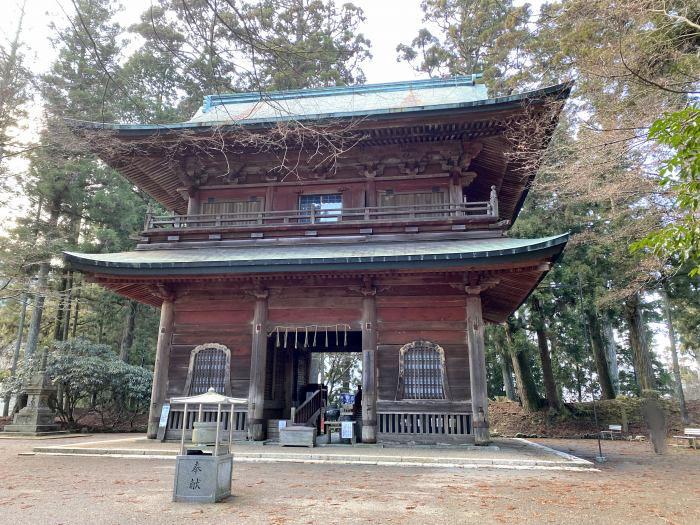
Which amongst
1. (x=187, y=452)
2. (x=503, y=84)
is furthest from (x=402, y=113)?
(x=503, y=84)

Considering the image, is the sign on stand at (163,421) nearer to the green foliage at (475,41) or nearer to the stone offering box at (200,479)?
the stone offering box at (200,479)

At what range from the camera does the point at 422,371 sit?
11742mm

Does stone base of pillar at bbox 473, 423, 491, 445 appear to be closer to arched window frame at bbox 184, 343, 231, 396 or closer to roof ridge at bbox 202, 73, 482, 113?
arched window frame at bbox 184, 343, 231, 396

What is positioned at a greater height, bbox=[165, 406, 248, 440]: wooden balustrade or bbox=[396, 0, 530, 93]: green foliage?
bbox=[396, 0, 530, 93]: green foliage

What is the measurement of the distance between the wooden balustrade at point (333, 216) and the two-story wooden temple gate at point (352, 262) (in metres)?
0.07

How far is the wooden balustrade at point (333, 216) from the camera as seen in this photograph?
12.7 m

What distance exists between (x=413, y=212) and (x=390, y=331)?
3.42 m

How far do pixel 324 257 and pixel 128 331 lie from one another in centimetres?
1853

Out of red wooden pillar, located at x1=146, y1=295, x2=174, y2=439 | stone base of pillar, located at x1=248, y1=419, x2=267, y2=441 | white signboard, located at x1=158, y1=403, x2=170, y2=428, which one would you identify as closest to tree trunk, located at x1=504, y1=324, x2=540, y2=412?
Answer: stone base of pillar, located at x1=248, y1=419, x2=267, y2=441

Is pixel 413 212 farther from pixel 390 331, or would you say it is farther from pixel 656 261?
pixel 656 261

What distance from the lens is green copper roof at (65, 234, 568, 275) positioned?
10.5 m

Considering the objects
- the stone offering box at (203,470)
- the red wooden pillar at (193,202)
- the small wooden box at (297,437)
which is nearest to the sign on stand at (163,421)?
the small wooden box at (297,437)

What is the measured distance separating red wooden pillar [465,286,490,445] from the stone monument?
15615 mm

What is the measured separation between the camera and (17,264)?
19703mm
